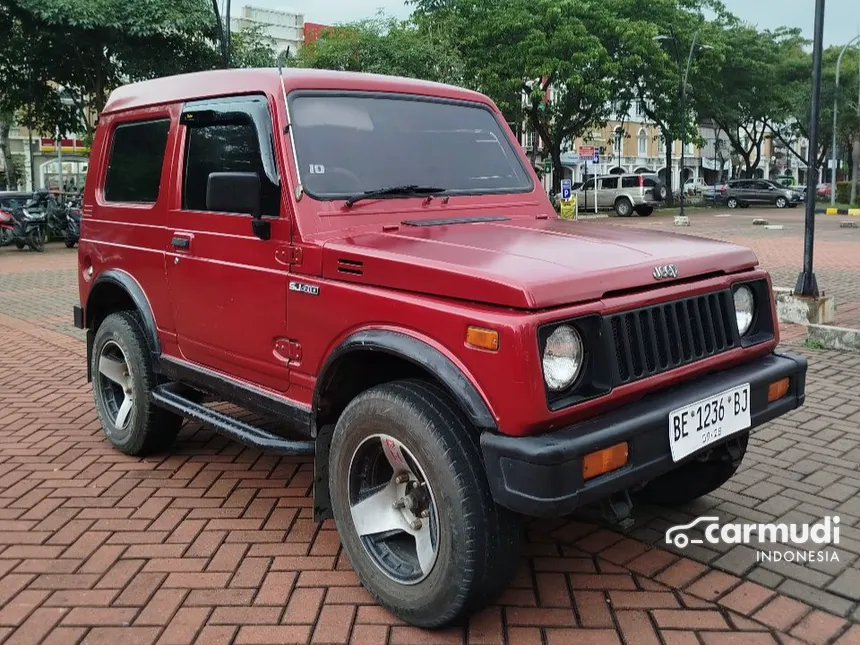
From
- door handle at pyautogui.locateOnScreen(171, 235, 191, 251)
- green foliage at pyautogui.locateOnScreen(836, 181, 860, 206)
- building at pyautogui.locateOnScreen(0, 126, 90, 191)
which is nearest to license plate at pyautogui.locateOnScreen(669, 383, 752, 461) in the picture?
door handle at pyautogui.locateOnScreen(171, 235, 191, 251)

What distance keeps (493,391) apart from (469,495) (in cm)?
35

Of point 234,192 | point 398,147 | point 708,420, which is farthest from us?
point 398,147

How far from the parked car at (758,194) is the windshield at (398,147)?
38324 millimetres

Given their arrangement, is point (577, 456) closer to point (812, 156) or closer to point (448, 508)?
point (448, 508)

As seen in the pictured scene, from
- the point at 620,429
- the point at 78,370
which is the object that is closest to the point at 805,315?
the point at 620,429

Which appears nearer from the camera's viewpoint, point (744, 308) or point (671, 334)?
point (671, 334)

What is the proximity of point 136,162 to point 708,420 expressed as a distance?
3300 millimetres

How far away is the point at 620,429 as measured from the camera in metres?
2.60

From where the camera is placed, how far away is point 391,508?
120 inches

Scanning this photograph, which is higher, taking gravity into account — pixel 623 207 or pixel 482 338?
pixel 623 207

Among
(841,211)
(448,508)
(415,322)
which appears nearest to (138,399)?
(415,322)

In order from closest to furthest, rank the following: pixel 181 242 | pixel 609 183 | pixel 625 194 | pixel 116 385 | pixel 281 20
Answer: pixel 181 242
pixel 116 385
pixel 625 194
pixel 609 183
pixel 281 20

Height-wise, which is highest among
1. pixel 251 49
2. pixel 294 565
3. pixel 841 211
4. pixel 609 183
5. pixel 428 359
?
pixel 251 49

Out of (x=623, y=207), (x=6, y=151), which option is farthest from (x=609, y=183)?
(x=6, y=151)
